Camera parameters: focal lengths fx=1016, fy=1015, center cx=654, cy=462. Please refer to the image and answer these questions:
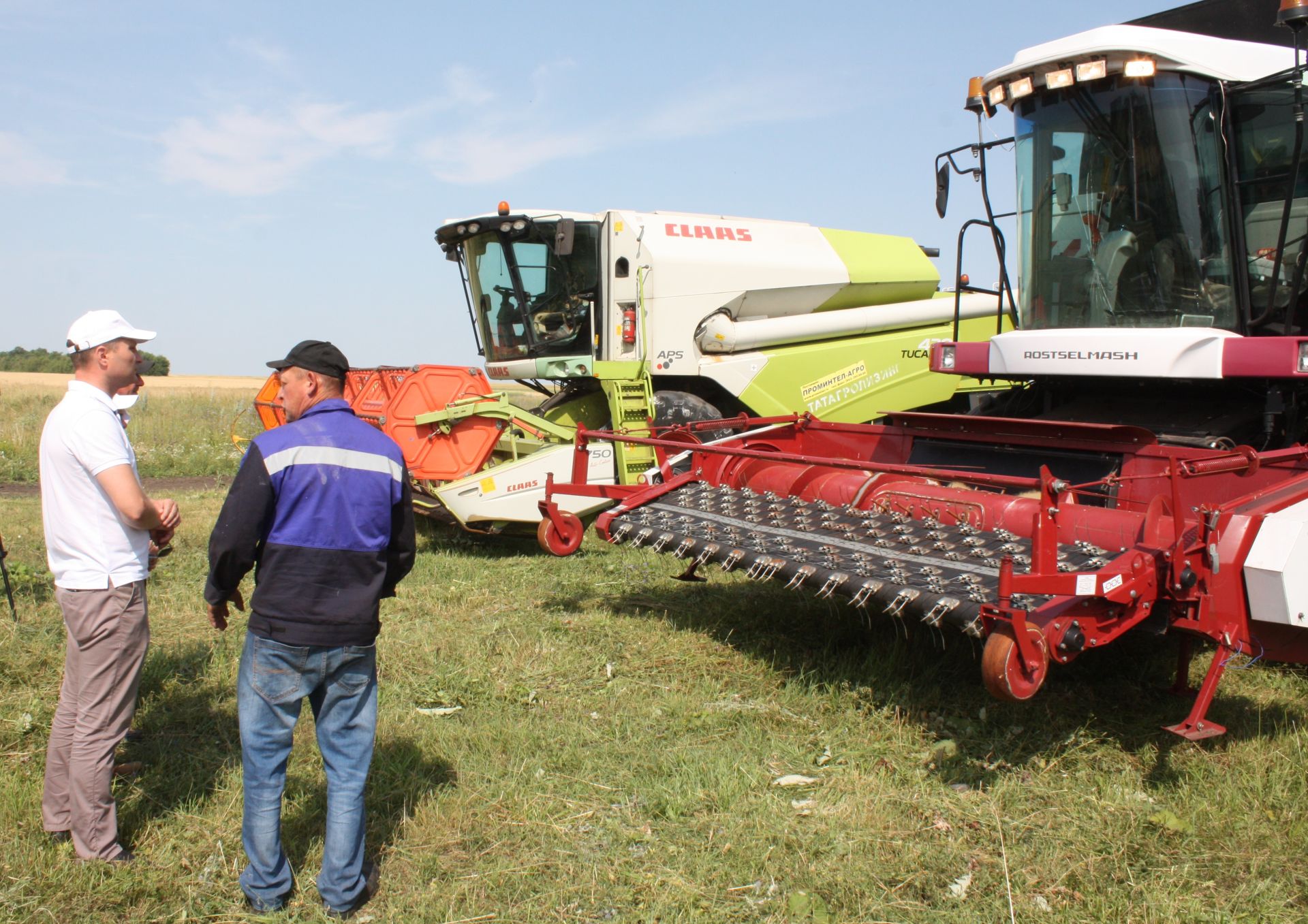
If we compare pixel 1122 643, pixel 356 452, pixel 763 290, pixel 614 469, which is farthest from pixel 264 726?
pixel 763 290

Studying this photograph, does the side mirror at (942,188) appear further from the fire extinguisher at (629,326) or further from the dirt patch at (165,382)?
the dirt patch at (165,382)

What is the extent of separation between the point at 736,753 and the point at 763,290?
599cm

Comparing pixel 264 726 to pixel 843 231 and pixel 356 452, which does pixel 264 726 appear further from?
pixel 843 231

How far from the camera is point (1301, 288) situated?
4.97 meters

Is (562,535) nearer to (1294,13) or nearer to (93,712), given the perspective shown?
(93,712)

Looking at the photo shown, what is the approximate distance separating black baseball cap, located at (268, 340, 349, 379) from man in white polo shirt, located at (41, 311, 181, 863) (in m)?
0.65

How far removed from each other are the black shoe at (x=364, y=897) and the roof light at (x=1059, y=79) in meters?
4.82

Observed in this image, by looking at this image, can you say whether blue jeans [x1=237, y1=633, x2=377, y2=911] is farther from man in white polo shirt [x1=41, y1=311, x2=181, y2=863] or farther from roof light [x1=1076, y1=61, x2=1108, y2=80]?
roof light [x1=1076, y1=61, x2=1108, y2=80]

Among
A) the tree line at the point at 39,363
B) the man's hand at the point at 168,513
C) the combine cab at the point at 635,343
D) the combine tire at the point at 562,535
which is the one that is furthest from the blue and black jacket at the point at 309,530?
the tree line at the point at 39,363

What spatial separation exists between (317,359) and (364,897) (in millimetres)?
1555

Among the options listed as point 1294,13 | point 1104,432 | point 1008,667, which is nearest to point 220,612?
point 1008,667

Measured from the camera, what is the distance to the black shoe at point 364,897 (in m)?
2.84

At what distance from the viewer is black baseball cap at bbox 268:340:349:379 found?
283 cm

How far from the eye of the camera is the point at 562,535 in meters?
5.48
